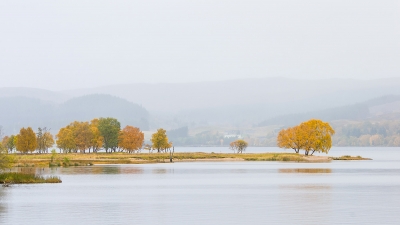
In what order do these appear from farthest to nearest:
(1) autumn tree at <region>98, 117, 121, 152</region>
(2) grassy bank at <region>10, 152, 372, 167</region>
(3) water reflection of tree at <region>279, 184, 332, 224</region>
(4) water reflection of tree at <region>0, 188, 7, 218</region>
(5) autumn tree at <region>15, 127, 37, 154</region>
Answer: (1) autumn tree at <region>98, 117, 121, 152</region>, (5) autumn tree at <region>15, 127, 37, 154</region>, (2) grassy bank at <region>10, 152, 372, 167</region>, (4) water reflection of tree at <region>0, 188, 7, 218</region>, (3) water reflection of tree at <region>279, 184, 332, 224</region>

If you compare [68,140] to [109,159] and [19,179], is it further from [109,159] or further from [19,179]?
[19,179]

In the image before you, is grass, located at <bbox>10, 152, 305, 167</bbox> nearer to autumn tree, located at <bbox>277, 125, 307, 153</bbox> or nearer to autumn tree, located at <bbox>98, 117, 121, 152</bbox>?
autumn tree, located at <bbox>277, 125, 307, 153</bbox>

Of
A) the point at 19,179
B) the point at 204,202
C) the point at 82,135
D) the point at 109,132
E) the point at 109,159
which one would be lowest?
the point at 204,202

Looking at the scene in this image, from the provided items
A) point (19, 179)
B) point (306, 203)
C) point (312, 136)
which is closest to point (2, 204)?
point (19, 179)

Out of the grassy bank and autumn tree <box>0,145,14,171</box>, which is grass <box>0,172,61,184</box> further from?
the grassy bank

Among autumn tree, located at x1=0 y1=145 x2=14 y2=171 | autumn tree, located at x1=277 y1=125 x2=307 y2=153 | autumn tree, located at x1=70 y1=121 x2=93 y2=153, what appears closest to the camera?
autumn tree, located at x1=0 y1=145 x2=14 y2=171

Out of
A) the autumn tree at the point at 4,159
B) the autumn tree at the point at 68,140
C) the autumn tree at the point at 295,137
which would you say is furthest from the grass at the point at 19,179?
the autumn tree at the point at 295,137

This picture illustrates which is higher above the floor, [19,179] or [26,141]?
[26,141]

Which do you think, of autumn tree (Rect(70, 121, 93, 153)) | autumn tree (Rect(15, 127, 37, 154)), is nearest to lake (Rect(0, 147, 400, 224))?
autumn tree (Rect(15, 127, 37, 154))

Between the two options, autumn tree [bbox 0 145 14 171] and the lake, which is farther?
autumn tree [bbox 0 145 14 171]

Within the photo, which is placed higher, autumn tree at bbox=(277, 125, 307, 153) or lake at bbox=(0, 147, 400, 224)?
autumn tree at bbox=(277, 125, 307, 153)

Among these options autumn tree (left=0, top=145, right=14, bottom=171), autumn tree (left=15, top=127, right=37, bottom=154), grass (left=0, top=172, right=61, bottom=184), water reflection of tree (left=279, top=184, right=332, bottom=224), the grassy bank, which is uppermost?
autumn tree (left=15, top=127, right=37, bottom=154)

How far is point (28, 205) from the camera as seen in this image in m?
61.9

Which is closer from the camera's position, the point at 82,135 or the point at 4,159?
the point at 4,159
